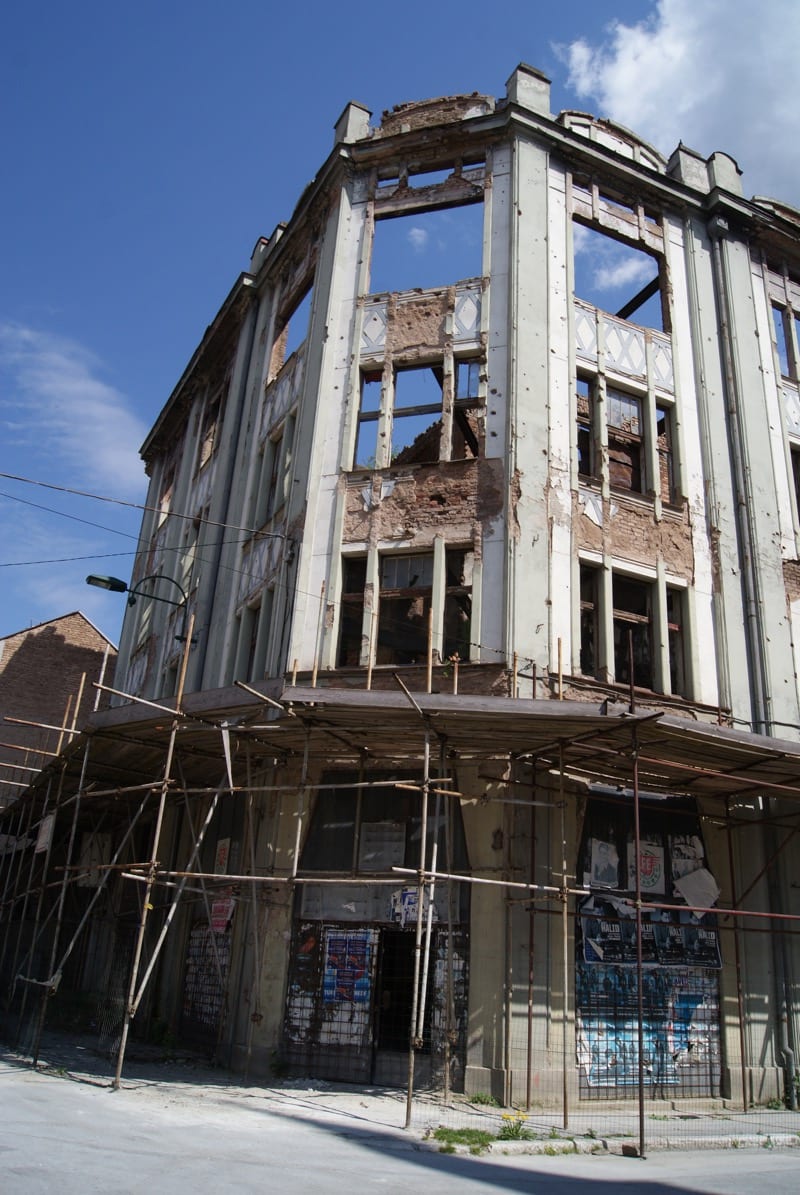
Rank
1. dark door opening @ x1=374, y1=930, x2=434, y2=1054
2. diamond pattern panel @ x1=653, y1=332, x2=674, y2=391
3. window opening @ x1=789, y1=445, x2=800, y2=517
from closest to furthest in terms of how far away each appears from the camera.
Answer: dark door opening @ x1=374, y1=930, x2=434, y2=1054, diamond pattern panel @ x1=653, y1=332, x2=674, y2=391, window opening @ x1=789, y1=445, x2=800, y2=517

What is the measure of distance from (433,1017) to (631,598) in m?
7.28

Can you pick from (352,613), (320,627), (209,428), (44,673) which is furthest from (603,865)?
(44,673)

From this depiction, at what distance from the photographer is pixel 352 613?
591 inches

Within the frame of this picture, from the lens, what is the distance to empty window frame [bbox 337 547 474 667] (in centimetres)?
1452

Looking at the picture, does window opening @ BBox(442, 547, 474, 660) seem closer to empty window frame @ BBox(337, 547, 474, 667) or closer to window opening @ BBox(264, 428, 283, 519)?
empty window frame @ BBox(337, 547, 474, 667)

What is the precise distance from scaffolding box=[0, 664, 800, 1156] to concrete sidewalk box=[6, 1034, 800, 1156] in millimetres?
196

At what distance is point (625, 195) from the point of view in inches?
725

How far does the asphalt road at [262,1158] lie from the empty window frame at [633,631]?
6779 mm

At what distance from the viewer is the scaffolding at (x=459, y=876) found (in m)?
11.3

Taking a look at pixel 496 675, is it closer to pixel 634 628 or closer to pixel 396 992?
pixel 634 628

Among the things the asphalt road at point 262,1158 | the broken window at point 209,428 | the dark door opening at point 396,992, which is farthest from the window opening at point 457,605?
the broken window at point 209,428

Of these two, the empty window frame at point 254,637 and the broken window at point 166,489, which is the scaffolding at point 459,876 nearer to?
the empty window frame at point 254,637

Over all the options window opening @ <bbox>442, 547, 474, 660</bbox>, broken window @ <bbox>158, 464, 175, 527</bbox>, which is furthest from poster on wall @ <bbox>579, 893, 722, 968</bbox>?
broken window @ <bbox>158, 464, 175, 527</bbox>

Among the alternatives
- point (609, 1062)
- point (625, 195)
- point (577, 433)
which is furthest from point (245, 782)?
point (625, 195)
